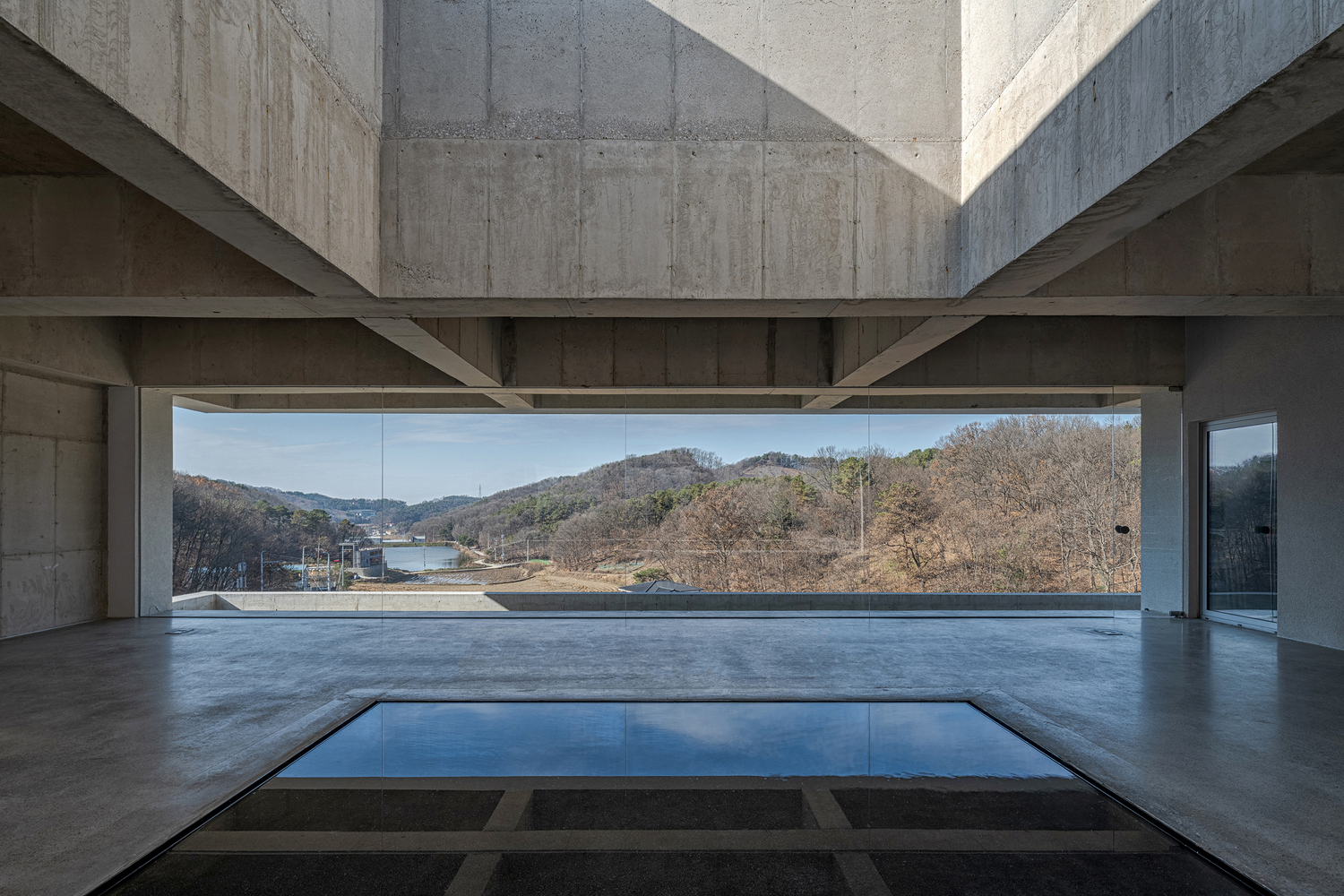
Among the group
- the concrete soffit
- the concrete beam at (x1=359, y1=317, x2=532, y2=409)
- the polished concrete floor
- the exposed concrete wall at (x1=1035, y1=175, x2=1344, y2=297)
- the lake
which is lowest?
the polished concrete floor

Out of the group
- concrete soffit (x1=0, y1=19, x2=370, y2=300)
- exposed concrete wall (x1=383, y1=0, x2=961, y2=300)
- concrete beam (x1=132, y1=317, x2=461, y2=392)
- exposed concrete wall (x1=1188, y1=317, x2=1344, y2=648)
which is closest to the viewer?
concrete soffit (x1=0, y1=19, x2=370, y2=300)

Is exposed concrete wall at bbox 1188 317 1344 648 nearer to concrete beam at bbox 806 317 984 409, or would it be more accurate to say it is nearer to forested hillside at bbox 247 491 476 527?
concrete beam at bbox 806 317 984 409

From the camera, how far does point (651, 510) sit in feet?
36.9

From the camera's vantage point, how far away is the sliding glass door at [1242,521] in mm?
8781

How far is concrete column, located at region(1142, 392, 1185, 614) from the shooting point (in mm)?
10180

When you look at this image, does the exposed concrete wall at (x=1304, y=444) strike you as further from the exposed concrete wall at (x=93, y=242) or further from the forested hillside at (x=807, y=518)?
the exposed concrete wall at (x=93, y=242)

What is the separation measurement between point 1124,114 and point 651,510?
838cm

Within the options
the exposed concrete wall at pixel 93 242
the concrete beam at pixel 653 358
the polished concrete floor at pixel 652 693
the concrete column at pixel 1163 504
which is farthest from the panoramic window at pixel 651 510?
the exposed concrete wall at pixel 93 242

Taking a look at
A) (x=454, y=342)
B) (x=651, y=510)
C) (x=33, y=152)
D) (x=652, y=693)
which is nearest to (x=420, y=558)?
(x=651, y=510)

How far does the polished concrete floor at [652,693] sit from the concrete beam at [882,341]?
3198 millimetres

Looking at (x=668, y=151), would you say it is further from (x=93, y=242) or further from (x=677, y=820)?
(x=677, y=820)

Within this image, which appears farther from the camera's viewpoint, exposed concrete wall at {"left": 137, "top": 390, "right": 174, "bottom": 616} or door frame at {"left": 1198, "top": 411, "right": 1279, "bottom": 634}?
exposed concrete wall at {"left": 137, "top": 390, "right": 174, "bottom": 616}

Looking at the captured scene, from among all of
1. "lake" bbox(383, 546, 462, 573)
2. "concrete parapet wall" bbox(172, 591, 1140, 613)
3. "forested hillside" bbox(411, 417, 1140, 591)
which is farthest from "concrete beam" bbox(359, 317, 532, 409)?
"concrete parapet wall" bbox(172, 591, 1140, 613)

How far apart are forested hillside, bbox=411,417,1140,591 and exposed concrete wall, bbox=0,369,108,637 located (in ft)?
14.3
